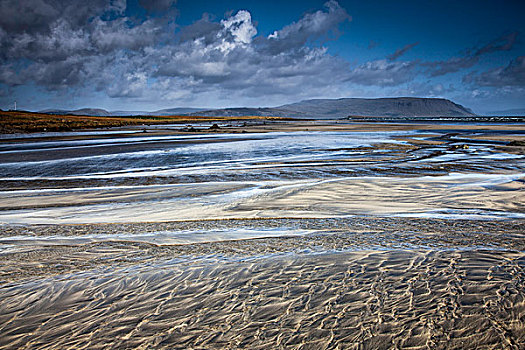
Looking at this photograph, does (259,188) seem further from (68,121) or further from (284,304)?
(68,121)

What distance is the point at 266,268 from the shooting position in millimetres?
4254

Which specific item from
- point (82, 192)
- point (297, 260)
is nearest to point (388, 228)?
point (297, 260)

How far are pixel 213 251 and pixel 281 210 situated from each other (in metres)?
2.66

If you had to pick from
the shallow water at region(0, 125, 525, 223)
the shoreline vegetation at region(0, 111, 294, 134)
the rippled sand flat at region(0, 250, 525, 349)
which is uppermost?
the shoreline vegetation at region(0, 111, 294, 134)

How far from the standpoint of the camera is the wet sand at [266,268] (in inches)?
118

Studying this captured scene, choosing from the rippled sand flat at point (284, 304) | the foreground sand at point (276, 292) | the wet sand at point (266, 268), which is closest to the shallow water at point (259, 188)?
the wet sand at point (266, 268)

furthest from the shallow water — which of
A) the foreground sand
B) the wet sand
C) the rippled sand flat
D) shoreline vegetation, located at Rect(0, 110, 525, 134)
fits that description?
shoreline vegetation, located at Rect(0, 110, 525, 134)

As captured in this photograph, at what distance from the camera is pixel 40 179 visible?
11.8m

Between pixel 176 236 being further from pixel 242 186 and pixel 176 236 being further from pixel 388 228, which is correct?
pixel 242 186

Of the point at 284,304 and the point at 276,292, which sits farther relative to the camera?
the point at 276,292

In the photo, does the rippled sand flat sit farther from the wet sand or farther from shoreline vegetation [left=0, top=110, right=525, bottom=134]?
shoreline vegetation [left=0, top=110, right=525, bottom=134]

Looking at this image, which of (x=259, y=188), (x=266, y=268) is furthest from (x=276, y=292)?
(x=259, y=188)

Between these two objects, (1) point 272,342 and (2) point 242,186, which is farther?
(2) point 242,186

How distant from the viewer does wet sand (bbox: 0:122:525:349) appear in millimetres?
2998
